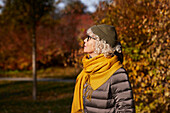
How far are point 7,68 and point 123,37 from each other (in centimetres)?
1603

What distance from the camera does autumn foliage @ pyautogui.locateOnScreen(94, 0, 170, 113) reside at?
4.32 meters

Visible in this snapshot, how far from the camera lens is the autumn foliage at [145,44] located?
432cm

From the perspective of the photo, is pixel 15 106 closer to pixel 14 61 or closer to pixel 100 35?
pixel 100 35

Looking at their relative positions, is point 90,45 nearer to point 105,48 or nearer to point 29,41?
point 105,48

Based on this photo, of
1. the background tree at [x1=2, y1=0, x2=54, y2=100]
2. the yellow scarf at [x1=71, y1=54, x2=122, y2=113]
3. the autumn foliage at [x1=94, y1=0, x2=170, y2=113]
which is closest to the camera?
the yellow scarf at [x1=71, y1=54, x2=122, y2=113]

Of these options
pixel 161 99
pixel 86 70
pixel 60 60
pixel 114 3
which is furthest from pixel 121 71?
pixel 60 60

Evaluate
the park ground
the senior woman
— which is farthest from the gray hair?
the park ground

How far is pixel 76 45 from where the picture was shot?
9.10 meters

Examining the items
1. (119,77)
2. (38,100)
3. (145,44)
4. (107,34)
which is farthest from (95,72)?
(38,100)

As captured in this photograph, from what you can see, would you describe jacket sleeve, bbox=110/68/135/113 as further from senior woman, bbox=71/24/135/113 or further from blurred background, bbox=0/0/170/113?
blurred background, bbox=0/0/170/113

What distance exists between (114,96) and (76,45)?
712 centimetres

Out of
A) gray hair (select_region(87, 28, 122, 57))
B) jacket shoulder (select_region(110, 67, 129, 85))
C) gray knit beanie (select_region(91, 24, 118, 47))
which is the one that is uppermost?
gray knit beanie (select_region(91, 24, 118, 47))

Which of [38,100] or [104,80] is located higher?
[104,80]

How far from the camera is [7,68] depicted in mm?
19125
